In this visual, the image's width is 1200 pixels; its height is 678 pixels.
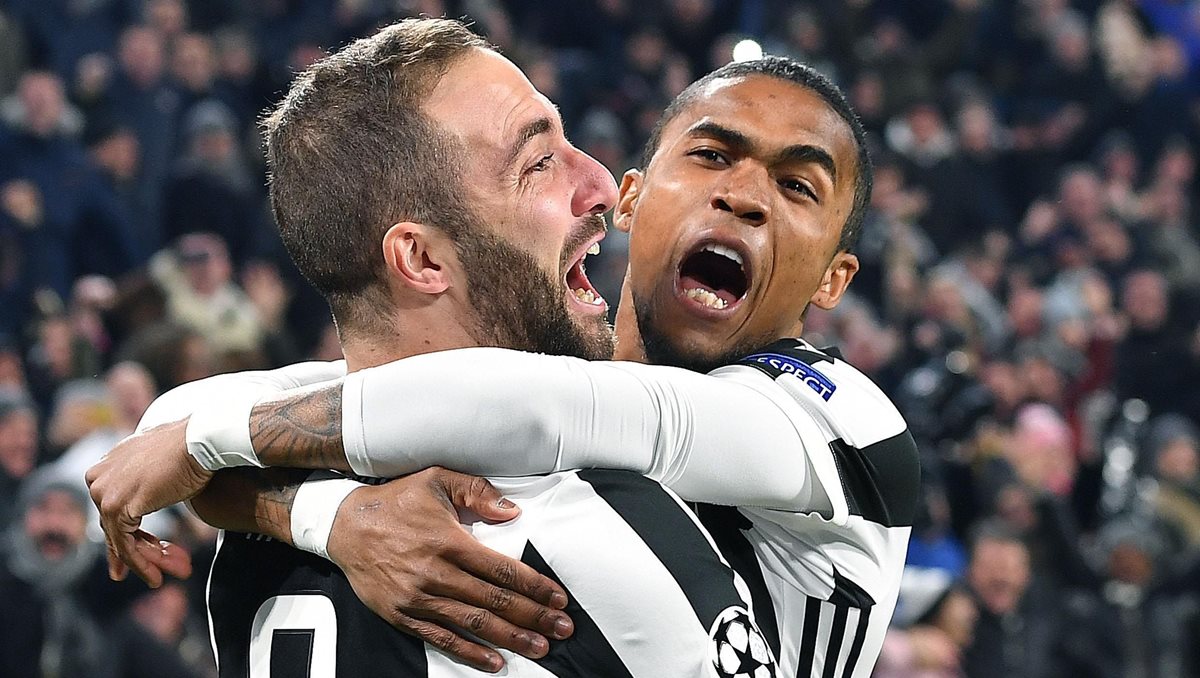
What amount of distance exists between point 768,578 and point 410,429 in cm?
66

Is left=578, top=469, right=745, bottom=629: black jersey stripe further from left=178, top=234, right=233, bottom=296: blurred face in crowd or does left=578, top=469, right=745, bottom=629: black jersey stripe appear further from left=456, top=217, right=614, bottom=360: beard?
left=178, top=234, right=233, bottom=296: blurred face in crowd

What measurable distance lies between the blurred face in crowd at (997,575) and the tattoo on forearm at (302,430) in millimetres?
5768

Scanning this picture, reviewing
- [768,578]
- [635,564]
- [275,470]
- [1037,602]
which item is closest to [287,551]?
[275,470]

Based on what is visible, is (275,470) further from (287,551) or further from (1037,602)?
(1037,602)

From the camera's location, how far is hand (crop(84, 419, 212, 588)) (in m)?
2.16

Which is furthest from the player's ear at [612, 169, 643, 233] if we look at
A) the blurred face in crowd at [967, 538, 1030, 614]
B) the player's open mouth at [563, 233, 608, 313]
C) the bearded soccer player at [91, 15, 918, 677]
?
the blurred face in crowd at [967, 538, 1030, 614]

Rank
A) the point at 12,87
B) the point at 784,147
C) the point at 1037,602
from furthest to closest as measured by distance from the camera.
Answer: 1. the point at 12,87
2. the point at 1037,602
3. the point at 784,147

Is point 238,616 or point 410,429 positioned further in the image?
point 238,616

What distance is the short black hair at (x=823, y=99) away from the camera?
8.91ft

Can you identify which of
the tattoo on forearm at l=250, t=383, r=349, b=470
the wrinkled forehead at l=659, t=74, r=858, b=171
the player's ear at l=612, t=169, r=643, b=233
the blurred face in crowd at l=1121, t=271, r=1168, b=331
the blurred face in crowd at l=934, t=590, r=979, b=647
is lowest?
the blurred face in crowd at l=934, t=590, r=979, b=647

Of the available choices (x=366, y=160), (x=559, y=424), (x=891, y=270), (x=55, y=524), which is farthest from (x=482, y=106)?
(x=891, y=270)

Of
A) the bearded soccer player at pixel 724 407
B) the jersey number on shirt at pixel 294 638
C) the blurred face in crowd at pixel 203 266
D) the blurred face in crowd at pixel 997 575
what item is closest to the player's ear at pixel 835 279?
the bearded soccer player at pixel 724 407

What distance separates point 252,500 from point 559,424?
1.55ft

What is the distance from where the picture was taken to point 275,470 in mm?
2125
